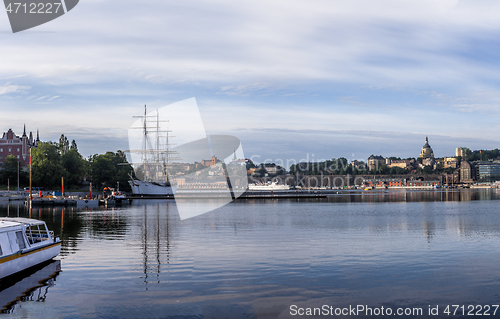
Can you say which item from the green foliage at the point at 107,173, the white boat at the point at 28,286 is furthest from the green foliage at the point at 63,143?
the white boat at the point at 28,286

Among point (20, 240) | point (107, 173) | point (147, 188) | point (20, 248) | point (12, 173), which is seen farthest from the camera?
point (107, 173)

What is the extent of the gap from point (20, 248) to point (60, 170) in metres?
125

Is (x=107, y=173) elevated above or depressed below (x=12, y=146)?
below

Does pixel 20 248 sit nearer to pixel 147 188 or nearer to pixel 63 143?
pixel 147 188

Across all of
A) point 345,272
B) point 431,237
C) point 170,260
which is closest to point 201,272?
point 170,260

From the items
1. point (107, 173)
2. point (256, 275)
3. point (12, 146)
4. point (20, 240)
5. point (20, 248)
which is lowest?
point (256, 275)

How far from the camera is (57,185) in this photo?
472 ft

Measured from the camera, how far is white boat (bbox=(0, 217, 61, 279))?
2119cm

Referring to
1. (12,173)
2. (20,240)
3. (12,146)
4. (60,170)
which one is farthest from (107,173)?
(20,240)

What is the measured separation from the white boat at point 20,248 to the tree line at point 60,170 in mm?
120648

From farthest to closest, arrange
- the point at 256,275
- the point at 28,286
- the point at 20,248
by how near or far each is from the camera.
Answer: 1. the point at 20,248
2. the point at 256,275
3. the point at 28,286

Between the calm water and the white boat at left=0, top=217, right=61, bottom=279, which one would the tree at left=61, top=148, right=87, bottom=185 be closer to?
the calm water

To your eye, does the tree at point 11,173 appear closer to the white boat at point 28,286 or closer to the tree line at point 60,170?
the tree line at point 60,170

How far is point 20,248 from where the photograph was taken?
905 inches
